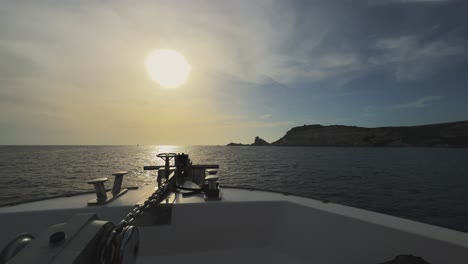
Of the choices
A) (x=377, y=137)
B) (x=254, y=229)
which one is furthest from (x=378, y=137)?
(x=254, y=229)

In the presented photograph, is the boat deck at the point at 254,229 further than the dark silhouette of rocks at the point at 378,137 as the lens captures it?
No

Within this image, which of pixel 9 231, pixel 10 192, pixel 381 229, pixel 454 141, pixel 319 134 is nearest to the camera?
pixel 381 229

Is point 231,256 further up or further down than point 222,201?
further down

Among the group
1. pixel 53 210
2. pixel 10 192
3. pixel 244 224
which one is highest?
pixel 53 210

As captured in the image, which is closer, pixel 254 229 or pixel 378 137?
pixel 254 229

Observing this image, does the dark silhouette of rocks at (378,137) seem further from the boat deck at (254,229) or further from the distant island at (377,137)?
the boat deck at (254,229)

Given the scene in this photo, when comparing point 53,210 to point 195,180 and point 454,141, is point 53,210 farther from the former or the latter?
point 454,141

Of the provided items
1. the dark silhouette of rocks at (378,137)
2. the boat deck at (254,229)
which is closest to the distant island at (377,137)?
the dark silhouette of rocks at (378,137)

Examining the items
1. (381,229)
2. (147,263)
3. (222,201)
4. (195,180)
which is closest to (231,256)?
(222,201)

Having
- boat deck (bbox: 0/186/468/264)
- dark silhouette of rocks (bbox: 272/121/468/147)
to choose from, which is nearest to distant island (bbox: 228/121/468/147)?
dark silhouette of rocks (bbox: 272/121/468/147)

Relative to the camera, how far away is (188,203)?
3.49 metres

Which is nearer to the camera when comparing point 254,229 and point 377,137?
point 254,229

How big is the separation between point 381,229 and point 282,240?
134 centimetres

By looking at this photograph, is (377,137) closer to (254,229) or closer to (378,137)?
(378,137)
